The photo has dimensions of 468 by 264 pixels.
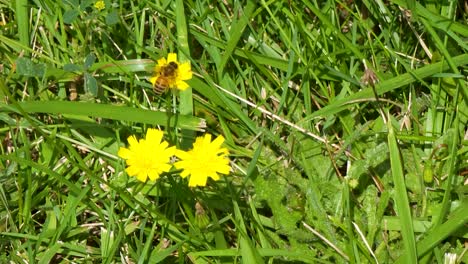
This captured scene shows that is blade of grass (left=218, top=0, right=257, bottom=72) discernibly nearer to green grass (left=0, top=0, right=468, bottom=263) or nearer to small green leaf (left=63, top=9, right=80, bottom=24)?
green grass (left=0, top=0, right=468, bottom=263)

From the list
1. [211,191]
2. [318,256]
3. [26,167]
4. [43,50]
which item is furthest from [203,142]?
[43,50]

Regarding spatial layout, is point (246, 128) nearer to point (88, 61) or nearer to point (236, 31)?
point (236, 31)

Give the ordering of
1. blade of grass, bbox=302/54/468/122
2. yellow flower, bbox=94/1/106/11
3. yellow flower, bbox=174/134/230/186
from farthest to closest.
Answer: yellow flower, bbox=94/1/106/11 → blade of grass, bbox=302/54/468/122 → yellow flower, bbox=174/134/230/186

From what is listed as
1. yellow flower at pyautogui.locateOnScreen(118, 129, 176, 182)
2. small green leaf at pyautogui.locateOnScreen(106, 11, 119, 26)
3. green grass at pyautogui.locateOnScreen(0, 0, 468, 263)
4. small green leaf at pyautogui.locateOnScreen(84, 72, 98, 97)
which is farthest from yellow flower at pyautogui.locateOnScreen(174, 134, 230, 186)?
small green leaf at pyautogui.locateOnScreen(106, 11, 119, 26)

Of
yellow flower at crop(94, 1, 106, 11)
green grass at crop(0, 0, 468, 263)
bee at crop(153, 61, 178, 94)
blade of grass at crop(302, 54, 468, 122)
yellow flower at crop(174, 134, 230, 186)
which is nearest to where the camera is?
yellow flower at crop(174, 134, 230, 186)

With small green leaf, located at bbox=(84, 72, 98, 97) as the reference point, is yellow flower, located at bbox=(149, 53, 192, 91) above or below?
above

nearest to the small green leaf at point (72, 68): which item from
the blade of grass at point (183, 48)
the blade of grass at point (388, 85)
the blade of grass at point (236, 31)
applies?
the blade of grass at point (183, 48)

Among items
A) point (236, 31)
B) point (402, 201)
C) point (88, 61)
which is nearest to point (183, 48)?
point (236, 31)
